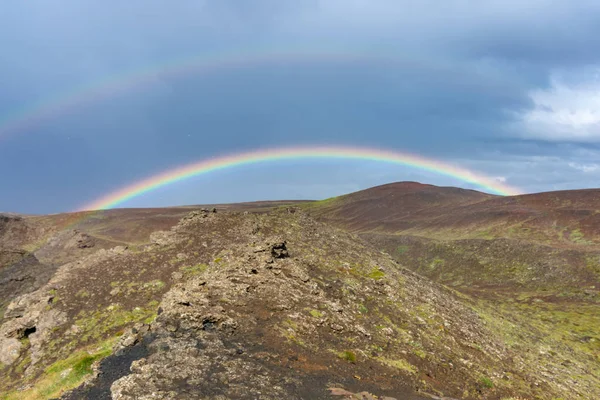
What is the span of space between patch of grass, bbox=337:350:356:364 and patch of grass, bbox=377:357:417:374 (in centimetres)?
156

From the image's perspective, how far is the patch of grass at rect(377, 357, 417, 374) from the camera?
18203 millimetres

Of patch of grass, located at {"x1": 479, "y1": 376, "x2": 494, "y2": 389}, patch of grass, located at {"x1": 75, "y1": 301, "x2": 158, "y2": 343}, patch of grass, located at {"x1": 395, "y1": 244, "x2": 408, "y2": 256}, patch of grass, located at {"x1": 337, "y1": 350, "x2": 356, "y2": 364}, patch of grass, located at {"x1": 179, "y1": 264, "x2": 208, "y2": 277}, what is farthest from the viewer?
patch of grass, located at {"x1": 395, "y1": 244, "x2": 408, "y2": 256}

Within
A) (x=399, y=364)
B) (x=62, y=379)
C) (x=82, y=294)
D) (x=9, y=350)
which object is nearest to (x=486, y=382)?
(x=399, y=364)

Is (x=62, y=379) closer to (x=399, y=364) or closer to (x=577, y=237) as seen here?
(x=399, y=364)

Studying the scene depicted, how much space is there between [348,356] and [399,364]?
288 cm

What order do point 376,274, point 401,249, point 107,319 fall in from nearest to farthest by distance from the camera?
point 107,319 → point 376,274 → point 401,249

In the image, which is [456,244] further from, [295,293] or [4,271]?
[4,271]

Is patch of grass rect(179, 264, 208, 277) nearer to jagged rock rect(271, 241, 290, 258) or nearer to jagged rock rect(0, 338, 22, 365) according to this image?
jagged rock rect(271, 241, 290, 258)

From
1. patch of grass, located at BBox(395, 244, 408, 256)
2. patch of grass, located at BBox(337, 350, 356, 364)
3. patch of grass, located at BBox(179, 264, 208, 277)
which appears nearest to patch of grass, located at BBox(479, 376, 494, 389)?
patch of grass, located at BBox(337, 350, 356, 364)

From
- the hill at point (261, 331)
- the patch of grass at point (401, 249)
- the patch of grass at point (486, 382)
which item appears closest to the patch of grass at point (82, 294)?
the hill at point (261, 331)

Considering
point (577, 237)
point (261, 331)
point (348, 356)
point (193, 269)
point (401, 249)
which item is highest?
point (577, 237)

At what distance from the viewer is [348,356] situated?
17438 mm

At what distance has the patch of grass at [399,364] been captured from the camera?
18203mm

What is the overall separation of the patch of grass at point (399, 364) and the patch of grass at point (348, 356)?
1555mm
